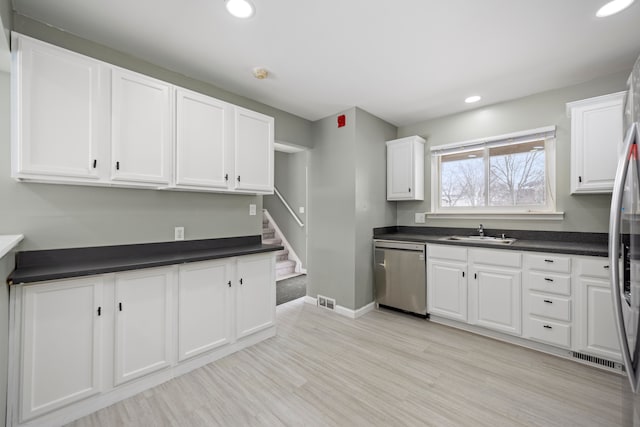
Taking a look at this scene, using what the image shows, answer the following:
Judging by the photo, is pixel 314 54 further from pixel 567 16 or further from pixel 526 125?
pixel 526 125

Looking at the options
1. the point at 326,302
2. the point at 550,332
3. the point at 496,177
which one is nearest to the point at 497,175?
the point at 496,177

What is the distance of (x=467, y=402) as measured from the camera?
5.79 ft

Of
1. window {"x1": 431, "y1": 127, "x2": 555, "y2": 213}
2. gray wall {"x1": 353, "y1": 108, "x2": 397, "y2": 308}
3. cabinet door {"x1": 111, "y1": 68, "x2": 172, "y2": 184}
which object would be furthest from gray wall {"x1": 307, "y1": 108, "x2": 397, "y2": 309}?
cabinet door {"x1": 111, "y1": 68, "x2": 172, "y2": 184}

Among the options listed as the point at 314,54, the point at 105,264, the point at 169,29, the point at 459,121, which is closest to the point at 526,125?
the point at 459,121

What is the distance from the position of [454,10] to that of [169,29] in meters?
1.92

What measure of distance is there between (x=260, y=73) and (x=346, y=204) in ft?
5.61

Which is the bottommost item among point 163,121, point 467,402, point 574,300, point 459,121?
point 467,402

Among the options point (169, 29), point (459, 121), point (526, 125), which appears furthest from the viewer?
point (459, 121)

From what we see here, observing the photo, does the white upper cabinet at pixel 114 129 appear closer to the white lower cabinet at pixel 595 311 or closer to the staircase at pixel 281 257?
the staircase at pixel 281 257

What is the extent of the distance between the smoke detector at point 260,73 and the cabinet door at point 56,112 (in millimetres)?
1111

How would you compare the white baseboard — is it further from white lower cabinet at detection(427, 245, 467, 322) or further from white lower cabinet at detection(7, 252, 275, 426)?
white lower cabinet at detection(7, 252, 275, 426)

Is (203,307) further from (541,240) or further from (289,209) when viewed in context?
(289,209)

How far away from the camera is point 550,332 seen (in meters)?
2.33

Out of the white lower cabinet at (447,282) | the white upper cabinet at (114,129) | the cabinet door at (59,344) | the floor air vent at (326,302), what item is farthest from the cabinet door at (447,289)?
the cabinet door at (59,344)
